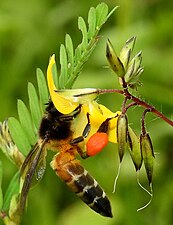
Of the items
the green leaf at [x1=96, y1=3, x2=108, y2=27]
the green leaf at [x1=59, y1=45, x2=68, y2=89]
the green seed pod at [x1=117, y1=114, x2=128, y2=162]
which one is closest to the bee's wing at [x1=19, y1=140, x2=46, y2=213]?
the green leaf at [x1=59, y1=45, x2=68, y2=89]

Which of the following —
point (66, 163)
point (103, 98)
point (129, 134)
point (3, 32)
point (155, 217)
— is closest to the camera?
point (129, 134)

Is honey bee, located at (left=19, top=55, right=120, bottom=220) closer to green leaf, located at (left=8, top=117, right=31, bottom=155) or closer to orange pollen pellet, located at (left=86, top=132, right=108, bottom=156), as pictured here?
orange pollen pellet, located at (left=86, top=132, right=108, bottom=156)

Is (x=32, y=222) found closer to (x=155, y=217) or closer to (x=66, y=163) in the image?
(x=155, y=217)

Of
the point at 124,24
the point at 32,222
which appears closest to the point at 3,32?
the point at 124,24

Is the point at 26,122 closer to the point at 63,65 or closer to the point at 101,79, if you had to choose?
the point at 63,65

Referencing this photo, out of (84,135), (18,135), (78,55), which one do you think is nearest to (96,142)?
(84,135)

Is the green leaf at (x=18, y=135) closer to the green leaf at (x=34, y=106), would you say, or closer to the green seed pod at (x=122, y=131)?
the green leaf at (x=34, y=106)
